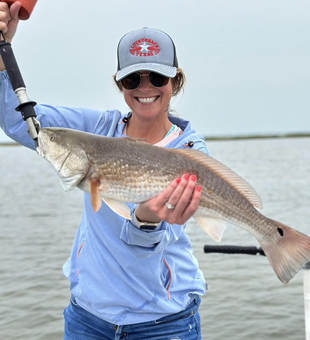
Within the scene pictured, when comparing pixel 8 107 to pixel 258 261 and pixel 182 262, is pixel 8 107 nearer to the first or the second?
pixel 182 262

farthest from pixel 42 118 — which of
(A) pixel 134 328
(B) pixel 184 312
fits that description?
(B) pixel 184 312

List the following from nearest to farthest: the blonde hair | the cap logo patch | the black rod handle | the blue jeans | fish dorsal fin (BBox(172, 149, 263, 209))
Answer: the black rod handle < fish dorsal fin (BBox(172, 149, 263, 209)) < the blue jeans < the cap logo patch < the blonde hair

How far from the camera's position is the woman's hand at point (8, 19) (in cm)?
270

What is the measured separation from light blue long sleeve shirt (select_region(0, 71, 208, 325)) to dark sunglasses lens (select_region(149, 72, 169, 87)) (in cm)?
39

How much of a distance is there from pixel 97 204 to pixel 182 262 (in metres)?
0.90

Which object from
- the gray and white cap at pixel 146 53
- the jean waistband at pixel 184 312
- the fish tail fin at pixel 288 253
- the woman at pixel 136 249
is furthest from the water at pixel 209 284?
the gray and white cap at pixel 146 53

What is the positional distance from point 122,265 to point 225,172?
94 centimetres

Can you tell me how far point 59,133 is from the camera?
281 cm

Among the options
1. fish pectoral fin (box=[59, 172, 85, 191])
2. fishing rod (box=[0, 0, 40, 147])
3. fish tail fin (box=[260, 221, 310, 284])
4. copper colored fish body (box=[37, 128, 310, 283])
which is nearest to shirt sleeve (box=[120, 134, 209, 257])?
copper colored fish body (box=[37, 128, 310, 283])

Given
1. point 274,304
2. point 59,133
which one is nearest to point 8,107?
point 59,133

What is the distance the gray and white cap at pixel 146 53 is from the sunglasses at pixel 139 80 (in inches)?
2.6

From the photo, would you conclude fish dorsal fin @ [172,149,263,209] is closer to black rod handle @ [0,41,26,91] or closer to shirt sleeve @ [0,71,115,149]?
shirt sleeve @ [0,71,115,149]

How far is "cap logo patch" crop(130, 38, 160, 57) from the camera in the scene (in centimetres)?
307

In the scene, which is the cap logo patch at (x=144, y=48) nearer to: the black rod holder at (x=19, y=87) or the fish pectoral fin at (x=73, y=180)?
the black rod holder at (x=19, y=87)
